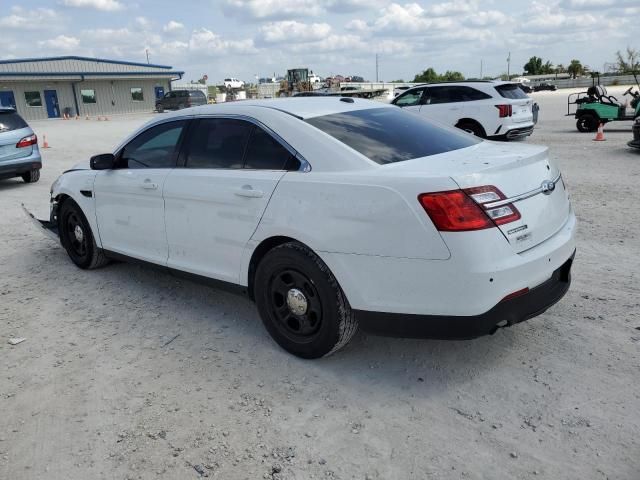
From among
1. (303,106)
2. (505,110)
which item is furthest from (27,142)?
(505,110)

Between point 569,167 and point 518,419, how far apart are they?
333 inches

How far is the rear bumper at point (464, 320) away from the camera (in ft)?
9.38

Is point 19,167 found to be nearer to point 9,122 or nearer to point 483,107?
point 9,122

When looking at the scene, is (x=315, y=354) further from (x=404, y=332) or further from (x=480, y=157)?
(x=480, y=157)

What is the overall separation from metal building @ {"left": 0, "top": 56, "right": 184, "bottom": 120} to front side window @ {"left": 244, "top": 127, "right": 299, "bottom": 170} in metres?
45.2

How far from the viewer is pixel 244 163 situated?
146 inches

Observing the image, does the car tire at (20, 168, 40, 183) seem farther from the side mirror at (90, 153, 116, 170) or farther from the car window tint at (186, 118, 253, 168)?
the car window tint at (186, 118, 253, 168)

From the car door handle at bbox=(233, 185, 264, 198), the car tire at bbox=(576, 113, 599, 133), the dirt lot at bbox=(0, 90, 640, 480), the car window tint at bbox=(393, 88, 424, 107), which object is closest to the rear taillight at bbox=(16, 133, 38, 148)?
the dirt lot at bbox=(0, 90, 640, 480)

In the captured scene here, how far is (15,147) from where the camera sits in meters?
10.7

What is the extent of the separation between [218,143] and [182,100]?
39618 mm

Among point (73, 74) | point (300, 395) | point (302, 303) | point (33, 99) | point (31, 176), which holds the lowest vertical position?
point (300, 395)

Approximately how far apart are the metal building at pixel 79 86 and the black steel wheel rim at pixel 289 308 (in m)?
45.7

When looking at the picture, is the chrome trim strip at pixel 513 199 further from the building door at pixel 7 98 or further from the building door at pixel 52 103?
the building door at pixel 52 103

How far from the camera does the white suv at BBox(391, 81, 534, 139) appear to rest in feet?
42.9
